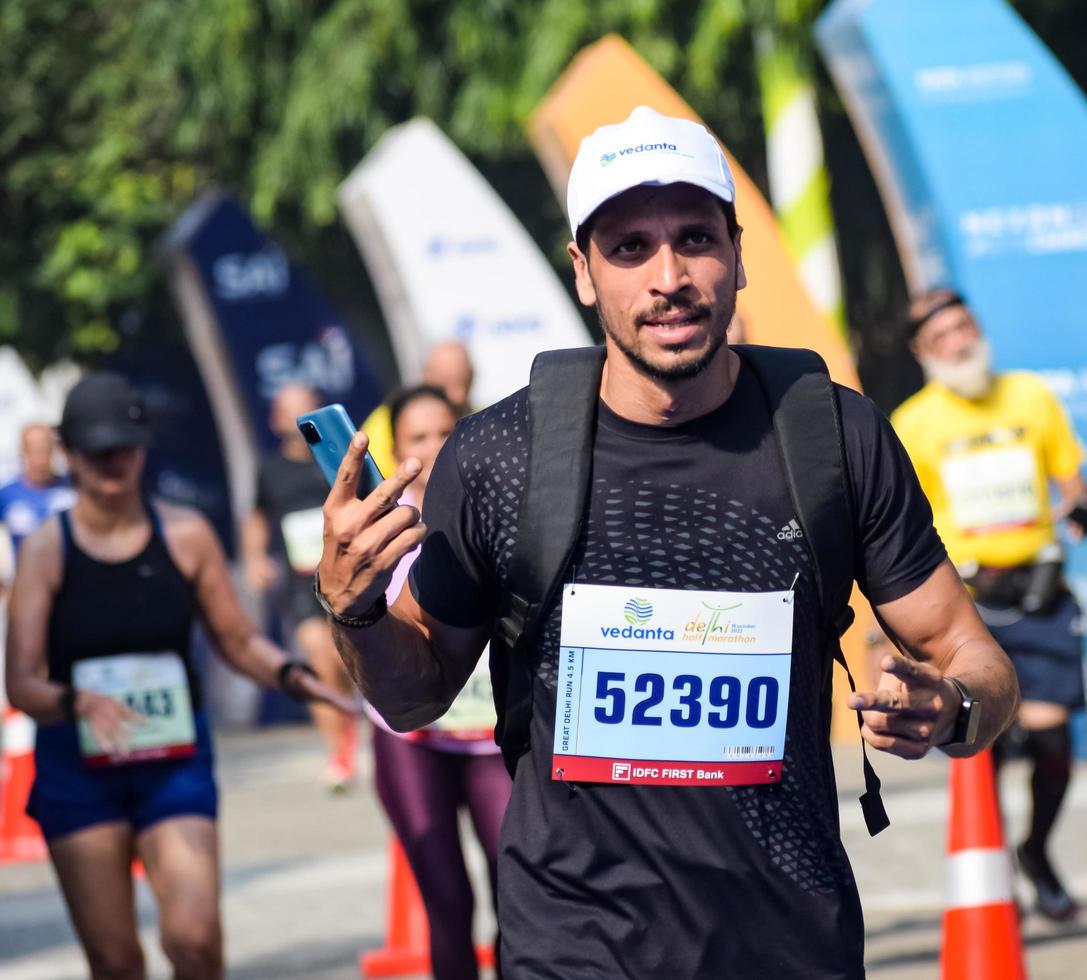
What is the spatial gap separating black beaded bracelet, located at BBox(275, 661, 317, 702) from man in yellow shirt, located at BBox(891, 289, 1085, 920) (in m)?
2.48

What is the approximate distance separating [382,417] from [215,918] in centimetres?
371

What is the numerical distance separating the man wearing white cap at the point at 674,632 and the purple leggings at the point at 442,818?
2.23 m

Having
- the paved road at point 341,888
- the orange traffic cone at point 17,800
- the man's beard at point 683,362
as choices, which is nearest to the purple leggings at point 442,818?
the paved road at point 341,888

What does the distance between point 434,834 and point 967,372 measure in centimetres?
258

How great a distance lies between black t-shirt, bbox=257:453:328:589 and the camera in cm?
1120

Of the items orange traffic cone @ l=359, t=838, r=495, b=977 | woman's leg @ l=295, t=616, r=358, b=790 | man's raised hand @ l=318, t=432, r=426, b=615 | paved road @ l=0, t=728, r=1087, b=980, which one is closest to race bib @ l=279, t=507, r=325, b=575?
woman's leg @ l=295, t=616, r=358, b=790

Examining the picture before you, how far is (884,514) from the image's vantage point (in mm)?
3127

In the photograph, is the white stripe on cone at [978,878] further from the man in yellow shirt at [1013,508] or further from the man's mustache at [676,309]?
the man's mustache at [676,309]

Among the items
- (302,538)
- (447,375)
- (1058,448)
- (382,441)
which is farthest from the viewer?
(302,538)

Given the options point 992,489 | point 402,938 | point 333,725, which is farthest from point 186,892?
point 333,725

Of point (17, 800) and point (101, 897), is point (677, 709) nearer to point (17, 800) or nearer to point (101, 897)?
point (101, 897)

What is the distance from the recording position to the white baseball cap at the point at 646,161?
10.1 feet

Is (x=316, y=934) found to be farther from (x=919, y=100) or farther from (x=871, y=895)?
(x=919, y=100)

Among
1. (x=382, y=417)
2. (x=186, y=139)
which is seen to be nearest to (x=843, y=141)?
(x=186, y=139)
